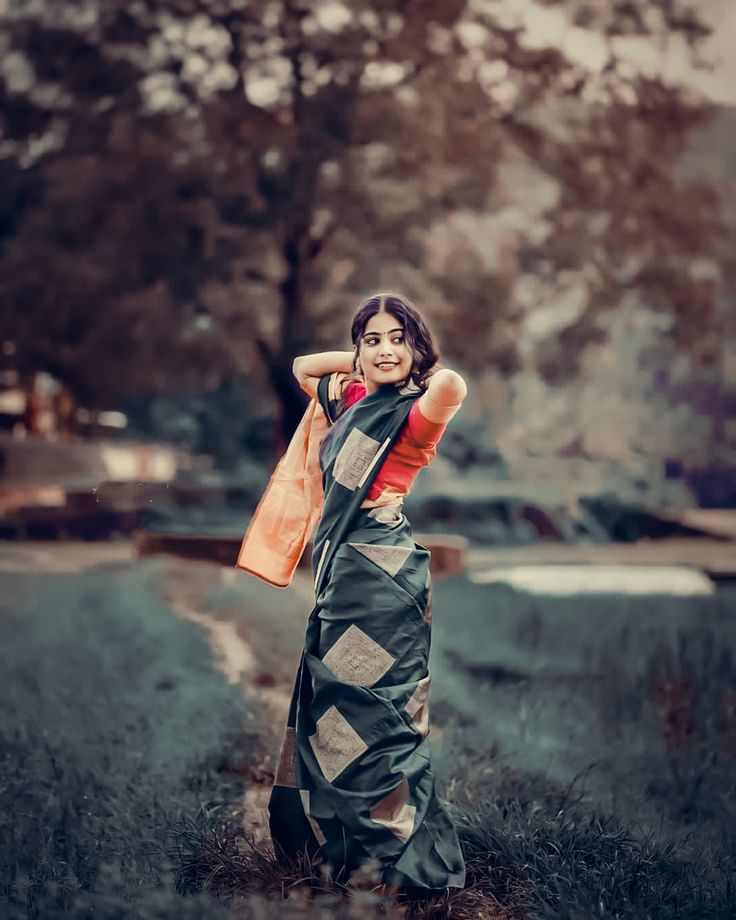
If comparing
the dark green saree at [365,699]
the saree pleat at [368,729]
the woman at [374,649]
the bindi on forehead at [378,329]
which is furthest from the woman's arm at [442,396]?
the saree pleat at [368,729]

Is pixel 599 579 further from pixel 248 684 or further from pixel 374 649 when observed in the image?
pixel 374 649

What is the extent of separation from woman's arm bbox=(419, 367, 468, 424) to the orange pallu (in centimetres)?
54

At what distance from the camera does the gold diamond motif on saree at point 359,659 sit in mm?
2990

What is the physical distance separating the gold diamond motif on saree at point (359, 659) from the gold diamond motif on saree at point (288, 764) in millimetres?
278

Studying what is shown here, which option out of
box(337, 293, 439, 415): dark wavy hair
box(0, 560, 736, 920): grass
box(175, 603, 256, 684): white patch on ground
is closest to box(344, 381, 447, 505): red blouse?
box(337, 293, 439, 415): dark wavy hair

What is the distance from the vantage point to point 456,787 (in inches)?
163

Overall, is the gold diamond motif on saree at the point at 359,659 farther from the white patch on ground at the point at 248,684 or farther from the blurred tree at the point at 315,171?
the blurred tree at the point at 315,171

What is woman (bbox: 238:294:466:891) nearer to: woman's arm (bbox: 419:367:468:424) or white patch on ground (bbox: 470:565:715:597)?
woman's arm (bbox: 419:367:468:424)

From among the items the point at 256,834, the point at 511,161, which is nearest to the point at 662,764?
the point at 256,834

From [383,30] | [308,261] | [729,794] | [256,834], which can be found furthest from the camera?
[308,261]

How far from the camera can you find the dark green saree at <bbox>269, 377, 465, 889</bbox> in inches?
116

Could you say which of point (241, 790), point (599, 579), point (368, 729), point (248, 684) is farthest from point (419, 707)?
point (599, 579)

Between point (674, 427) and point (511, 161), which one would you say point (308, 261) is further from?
point (674, 427)

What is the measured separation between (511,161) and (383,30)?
212cm
